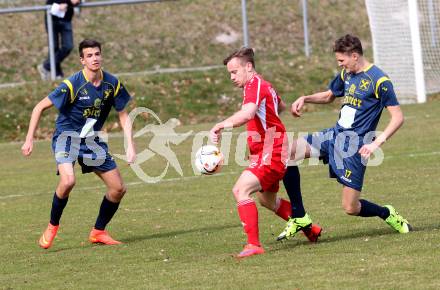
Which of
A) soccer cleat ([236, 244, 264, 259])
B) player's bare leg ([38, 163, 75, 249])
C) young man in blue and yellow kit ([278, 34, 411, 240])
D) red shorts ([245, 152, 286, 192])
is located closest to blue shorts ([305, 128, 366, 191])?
young man in blue and yellow kit ([278, 34, 411, 240])

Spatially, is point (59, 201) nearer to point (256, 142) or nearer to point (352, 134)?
point (256, 142)

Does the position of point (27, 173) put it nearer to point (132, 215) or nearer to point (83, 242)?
point (132, 215)

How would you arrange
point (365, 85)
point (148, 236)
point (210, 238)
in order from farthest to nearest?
point (148, 236), point (210, 238), point (365, 85)

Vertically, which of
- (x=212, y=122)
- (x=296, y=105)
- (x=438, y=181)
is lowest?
(x=212, y=122)

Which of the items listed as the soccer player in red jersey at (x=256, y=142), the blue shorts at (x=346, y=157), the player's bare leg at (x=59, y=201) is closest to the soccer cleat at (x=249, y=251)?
the soccer player in red jersey at (x=256, y=142)

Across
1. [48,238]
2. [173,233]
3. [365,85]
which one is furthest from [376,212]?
[48,238]

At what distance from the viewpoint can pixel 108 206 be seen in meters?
10.4

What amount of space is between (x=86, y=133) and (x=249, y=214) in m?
2.25

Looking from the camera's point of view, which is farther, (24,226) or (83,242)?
(24,226)

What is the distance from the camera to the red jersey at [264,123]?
8949mm

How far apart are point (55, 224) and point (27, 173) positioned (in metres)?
6.65

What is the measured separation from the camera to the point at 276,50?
2975 cm

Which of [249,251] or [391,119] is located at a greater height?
[391,119]

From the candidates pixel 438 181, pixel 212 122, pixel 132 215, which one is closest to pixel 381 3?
pixel 212 122
